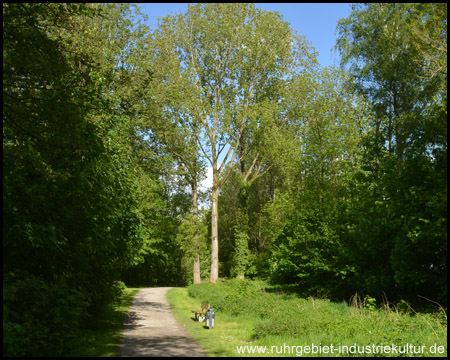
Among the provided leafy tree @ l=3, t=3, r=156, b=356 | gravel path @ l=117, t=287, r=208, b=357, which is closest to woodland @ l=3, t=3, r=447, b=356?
leafy tree @ l=3, t=3, r=156, b=356

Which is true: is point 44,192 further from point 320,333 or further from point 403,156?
point 403,156

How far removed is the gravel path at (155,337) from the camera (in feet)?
31.1

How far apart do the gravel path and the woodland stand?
1.39 metres

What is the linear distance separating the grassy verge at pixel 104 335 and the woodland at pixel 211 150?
0.57m

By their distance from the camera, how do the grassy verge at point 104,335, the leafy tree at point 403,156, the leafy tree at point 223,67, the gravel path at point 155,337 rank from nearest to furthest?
the grassy verge at point 104,335 < the gravel path at point 155,337 < the leafy tree at point 403,156 < the leafy tree at point 223,67

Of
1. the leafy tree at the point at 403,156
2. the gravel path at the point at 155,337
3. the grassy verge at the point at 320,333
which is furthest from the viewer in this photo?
the leafy tree at the point at 403,156

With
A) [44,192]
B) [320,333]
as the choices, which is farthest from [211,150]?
[44,192]

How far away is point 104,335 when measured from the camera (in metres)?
11.8

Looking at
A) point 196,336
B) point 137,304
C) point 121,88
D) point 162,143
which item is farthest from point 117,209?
point 162,143

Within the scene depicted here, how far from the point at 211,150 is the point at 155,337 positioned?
19789 millimetres

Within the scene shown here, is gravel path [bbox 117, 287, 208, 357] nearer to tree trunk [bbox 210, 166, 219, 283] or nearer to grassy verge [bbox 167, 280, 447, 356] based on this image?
grassy verge [bbox 167, 280, 447, 356]

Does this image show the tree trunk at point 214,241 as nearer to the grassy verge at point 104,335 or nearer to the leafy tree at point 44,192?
the grassy verge at point 104,335

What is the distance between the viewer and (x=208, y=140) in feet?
99.7

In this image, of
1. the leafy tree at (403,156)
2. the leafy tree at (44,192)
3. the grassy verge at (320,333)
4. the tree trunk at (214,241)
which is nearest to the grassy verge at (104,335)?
the leafy tree at (44,192)
